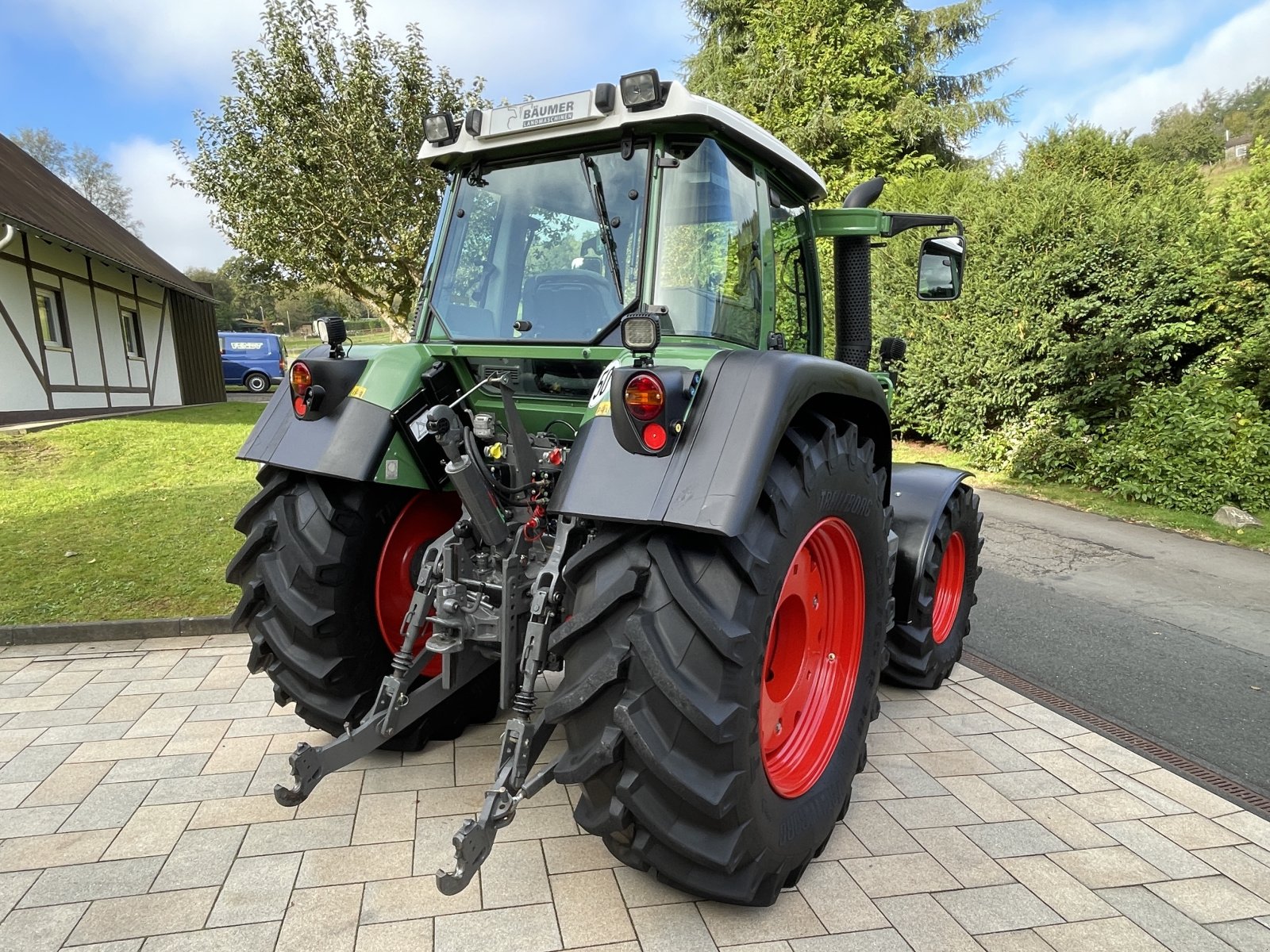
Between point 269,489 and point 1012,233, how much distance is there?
9.45m

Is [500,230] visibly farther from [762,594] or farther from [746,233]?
[762,594]

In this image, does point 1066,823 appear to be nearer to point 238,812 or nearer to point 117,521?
point 238,812

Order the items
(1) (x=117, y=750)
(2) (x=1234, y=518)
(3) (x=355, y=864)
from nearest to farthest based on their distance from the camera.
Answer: (3) (x=355, y=864), (1) (x=117, y=750), (2) (x=1234, y=518)

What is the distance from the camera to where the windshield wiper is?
8.51 feet

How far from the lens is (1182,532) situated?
24.5 feet

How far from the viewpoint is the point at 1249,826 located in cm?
277

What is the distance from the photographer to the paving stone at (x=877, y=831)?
2564 mm

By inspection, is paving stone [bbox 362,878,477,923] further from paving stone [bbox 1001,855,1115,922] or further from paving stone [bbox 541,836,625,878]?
paving stone [bbox 1001,855,1115,922]

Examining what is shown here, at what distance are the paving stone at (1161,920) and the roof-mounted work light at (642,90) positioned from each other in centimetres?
281

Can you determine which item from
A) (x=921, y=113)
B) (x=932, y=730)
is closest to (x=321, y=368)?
(x=932, y=730)

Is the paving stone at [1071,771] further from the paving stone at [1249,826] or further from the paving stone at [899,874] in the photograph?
the paving stone at [899,874]

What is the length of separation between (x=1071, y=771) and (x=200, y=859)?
321cm

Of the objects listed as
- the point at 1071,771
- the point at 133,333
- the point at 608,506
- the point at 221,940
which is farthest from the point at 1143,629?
the point at 133,333

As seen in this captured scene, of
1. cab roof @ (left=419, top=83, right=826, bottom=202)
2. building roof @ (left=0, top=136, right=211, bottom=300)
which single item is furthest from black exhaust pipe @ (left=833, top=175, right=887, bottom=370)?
building roof @ (left=0, top=136, right=211, bottom=300)
